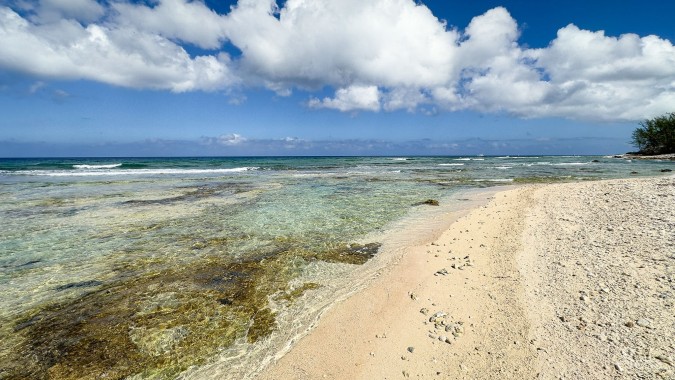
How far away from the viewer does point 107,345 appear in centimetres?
513

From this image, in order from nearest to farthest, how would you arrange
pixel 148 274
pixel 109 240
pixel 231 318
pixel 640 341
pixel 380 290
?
pixel 640 341 < pixel 231 318 < pixel 380 290 < pixel 148 274 < pixel 109 240

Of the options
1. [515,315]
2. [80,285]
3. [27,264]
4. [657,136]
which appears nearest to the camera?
[515,315]

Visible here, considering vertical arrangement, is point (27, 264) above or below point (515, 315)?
below

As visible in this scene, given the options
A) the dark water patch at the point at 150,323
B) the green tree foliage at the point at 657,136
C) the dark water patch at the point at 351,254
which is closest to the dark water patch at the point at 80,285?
the dark water patch at the point at 150,323

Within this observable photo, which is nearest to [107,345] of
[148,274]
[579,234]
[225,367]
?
[225,367]

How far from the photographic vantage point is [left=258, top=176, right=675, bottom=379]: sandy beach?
4.23 meters

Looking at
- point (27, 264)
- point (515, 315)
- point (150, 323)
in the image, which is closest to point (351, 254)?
point (515, 315)

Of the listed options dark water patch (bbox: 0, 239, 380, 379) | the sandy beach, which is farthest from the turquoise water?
the sandy beach

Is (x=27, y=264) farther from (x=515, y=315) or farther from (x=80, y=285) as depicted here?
(x=515, y=315)

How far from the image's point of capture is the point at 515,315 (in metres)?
5.33

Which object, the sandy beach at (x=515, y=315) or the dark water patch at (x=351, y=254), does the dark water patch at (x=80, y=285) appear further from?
the sandy beach at (x=515, y=315)

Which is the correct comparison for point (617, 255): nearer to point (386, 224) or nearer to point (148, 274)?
point (386, 224)

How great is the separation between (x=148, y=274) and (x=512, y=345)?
25.6ft

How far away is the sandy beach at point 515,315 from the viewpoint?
167 inches
